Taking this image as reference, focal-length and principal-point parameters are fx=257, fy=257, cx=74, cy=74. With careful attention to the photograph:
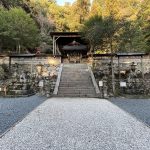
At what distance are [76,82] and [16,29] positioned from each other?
11.3 meters

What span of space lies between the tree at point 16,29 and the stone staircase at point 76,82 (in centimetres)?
685

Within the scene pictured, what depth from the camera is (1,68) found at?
24.0 meters

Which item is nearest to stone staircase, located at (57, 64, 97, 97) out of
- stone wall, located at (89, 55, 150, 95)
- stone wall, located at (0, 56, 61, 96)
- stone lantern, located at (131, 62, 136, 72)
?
stone wall, located at (0, 56, 61, 96)

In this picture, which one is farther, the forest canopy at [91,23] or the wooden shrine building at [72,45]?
the wooden shrine building at [72,45]

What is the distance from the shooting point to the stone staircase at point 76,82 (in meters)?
19.0

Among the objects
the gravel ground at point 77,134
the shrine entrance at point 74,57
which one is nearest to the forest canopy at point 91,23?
the shrine entrance at point 74,57

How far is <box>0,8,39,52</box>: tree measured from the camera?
2809 centimetres

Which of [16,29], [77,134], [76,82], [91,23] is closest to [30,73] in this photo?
[76,82]

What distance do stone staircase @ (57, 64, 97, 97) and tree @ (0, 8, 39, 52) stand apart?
6847 millimetres

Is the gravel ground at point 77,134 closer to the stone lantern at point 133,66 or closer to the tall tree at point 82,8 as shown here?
the stone lantern at point 133,66

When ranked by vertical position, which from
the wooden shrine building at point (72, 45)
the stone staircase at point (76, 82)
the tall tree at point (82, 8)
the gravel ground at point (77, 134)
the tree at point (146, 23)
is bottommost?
the gravel ground at point (77, 134)

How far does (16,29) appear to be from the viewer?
93.6ft

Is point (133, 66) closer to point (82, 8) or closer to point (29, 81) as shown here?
point (29, 81)

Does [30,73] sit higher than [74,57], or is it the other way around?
[74,57]
